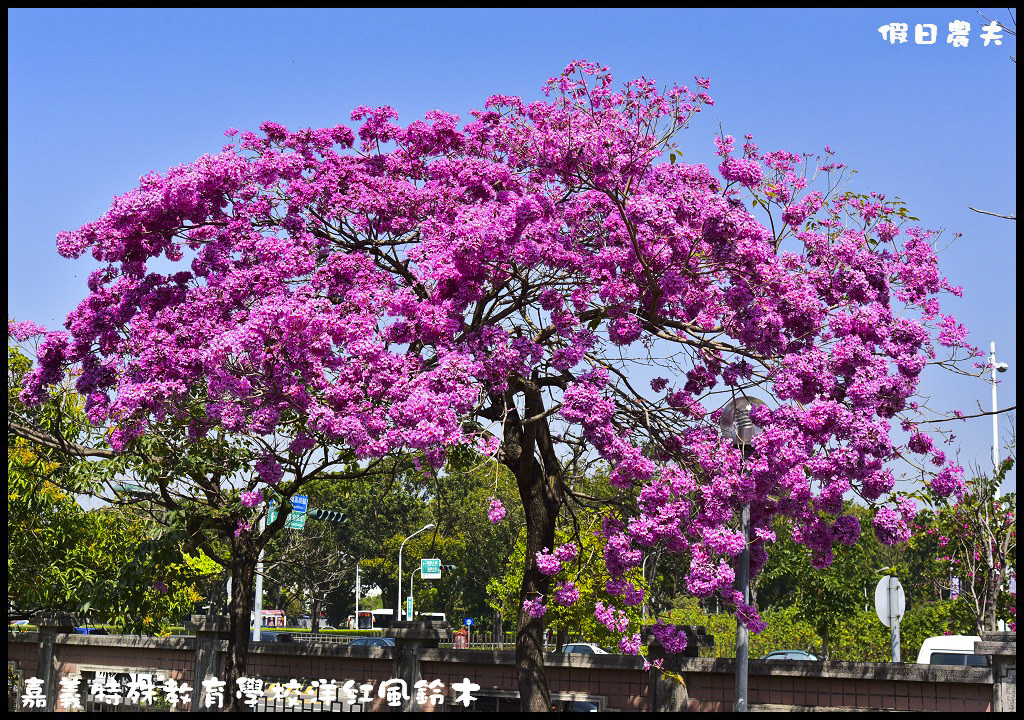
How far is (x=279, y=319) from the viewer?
1228 centimetres

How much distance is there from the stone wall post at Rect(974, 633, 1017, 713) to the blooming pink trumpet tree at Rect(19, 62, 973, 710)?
2482 mm

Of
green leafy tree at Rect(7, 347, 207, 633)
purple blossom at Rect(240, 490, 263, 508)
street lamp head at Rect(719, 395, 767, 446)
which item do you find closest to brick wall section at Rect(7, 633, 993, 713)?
green leafy tree at Rect(7, 347, 207, 633)

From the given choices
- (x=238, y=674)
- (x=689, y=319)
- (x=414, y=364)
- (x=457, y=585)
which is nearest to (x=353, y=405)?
(x=414, y=364)

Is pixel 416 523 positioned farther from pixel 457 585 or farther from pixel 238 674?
pixel 238 674

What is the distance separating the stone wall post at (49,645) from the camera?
80.3 ft

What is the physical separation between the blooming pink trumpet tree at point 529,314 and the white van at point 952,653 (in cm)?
1051

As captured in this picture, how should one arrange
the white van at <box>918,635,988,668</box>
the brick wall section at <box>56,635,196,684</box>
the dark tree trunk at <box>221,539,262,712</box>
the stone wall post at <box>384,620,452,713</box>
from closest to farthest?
the stone wall post at <box>384,620,452,713</box> < the dark tree trunk at <box>221,539,262,712</box> < the brick wall section at <box>56,635,196,684</box> < the white van at <box>918,635,988,668</box>

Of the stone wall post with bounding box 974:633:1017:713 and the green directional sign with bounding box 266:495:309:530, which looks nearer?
the stone wall post with bounding box 974:633:1017:713

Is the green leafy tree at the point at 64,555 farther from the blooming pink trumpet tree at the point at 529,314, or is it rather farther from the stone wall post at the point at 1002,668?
the stone wall post at the point at 1002,668

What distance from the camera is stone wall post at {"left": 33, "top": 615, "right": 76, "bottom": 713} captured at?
24484 mm

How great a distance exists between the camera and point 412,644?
18078 mm

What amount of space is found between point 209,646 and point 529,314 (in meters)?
10.3

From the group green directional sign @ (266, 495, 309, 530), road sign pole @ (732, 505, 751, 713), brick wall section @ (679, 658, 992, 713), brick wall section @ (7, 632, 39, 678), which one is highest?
green directional sign @ (266, 495, 309, 530)

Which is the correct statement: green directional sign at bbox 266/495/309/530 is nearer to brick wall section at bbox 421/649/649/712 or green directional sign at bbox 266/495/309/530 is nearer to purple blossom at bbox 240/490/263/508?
brick wall section at bbox 421/649/649/712
